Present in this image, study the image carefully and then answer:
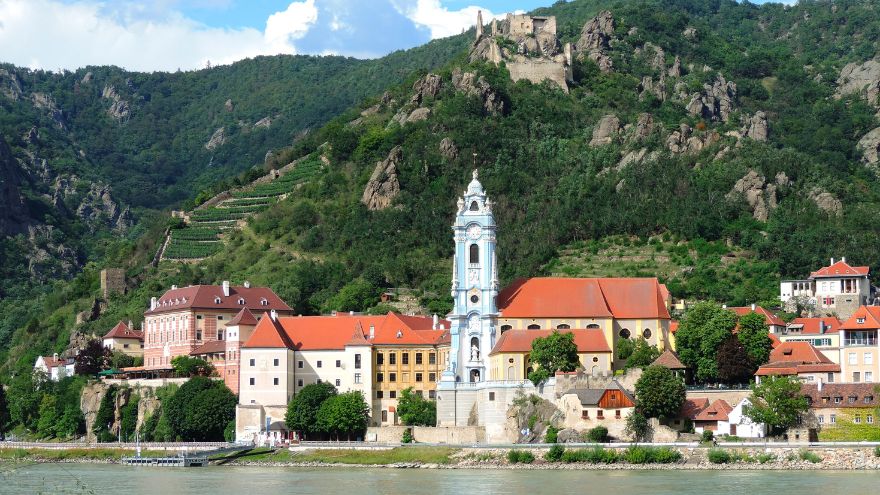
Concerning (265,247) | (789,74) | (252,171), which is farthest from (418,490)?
(789,74)

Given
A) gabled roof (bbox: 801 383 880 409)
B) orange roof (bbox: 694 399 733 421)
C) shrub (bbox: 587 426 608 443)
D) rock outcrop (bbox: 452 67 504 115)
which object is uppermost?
rock outcrop (bbox: 452 67 504 115)

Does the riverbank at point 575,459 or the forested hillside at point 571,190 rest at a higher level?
the forested hillside at point 571,190

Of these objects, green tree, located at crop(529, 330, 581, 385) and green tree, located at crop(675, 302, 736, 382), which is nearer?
green tree, located at crop(529, 330, 581, 385)

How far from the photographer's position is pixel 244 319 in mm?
111438

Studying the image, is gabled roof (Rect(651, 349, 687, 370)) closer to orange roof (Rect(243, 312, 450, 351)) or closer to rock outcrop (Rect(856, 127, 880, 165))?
orange roof (Rect(243, 312, 450, 351))

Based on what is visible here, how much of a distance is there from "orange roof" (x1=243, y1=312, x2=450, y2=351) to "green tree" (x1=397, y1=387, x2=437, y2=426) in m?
5.24

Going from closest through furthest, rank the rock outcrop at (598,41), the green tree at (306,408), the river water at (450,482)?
the river water at (450,482) → the green tree at (306,408) → the rock outcrop at (598,41)

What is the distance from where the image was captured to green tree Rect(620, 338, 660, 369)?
9775cm

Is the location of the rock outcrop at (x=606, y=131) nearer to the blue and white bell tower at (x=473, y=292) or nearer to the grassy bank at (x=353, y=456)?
the blue and white bell tower at (x=473, y=292)

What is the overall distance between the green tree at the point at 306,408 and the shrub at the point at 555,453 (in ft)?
59.5

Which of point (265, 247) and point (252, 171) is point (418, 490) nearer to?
point (265, 247)

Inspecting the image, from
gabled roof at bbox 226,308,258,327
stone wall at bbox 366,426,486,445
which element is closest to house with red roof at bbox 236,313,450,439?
gabled roof at bbox 226,308,258,327

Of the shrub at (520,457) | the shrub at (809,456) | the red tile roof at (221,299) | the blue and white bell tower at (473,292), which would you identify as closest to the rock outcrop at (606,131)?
the red tile roof at (221,299)

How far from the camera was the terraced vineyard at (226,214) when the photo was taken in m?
153
